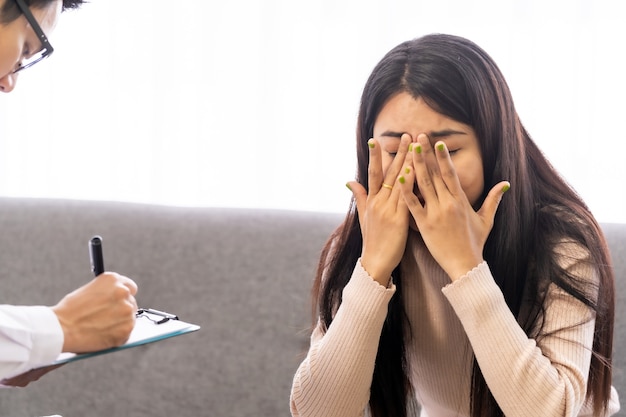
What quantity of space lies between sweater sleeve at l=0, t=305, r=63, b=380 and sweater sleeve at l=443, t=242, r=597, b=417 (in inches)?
24.0

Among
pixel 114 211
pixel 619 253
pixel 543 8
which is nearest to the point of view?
pixel 619 253

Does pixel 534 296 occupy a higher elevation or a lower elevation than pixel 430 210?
lower

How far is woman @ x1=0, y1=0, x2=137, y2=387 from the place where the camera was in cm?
100

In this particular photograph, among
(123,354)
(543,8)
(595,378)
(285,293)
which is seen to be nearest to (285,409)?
(285,293)

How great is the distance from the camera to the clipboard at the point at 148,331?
1.02m

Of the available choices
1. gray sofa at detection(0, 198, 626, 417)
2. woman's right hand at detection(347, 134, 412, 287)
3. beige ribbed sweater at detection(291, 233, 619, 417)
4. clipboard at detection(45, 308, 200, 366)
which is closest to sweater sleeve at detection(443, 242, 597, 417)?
beige ribbed sweater at detection(291, 233, 619, 417)

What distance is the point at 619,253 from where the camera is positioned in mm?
1738

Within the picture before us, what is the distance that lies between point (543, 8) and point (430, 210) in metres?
0.87

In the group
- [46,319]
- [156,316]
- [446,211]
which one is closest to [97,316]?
[46,319]

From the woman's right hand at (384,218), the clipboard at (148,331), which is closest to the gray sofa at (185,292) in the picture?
the woman's right hand at (384,218)

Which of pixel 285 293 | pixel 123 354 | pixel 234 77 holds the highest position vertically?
pixel 234 77

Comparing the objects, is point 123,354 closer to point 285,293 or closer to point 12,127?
point 285,293

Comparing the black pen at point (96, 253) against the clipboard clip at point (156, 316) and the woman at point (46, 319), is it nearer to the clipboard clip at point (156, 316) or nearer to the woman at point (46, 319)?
the woman at point (46, 319)

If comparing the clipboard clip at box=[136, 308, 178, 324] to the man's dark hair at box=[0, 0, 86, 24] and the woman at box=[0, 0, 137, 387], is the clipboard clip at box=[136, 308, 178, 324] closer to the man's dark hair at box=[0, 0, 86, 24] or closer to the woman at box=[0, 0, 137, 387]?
the woman at box=[0, 0, 137, 387]
